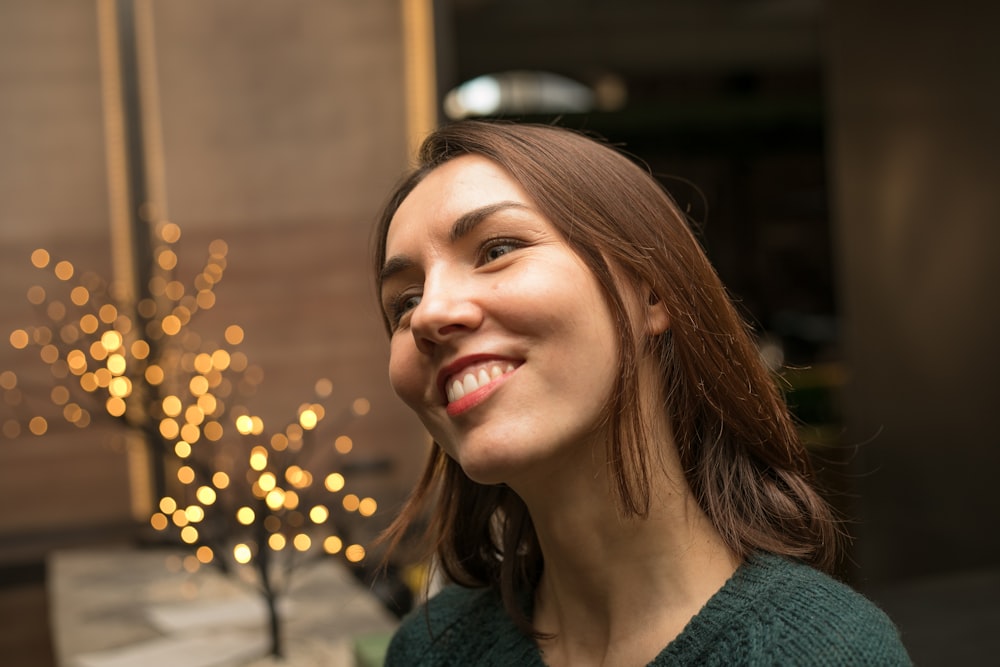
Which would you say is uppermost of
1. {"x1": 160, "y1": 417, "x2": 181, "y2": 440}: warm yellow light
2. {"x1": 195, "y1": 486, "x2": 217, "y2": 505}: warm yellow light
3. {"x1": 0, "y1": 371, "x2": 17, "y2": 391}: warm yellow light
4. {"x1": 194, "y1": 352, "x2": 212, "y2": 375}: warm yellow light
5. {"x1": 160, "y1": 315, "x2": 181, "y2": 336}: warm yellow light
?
{"x1": 195, "y1": 486, "x2": 217, "y2": 505}: warm yellow light

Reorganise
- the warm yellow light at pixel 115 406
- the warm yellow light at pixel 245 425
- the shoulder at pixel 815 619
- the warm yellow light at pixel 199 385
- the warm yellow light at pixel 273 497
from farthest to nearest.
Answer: the warm yellow light at pixel 115 406 < the warm yellow light at pixel 199 385 < the warm yellow light at pixel 273 497 < the warm yellow light at pixel 245 425 < the shoulder at pixel 815 619

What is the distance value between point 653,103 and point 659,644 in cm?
818

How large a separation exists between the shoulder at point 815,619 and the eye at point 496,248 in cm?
31

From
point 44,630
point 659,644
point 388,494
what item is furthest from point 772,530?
point 44,630

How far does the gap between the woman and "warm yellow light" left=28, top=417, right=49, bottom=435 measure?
3.14 m

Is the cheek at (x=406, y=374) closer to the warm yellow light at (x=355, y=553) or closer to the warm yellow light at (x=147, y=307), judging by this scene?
the warm yellow light at (x=355, y=553)

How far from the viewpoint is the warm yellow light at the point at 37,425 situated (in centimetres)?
379

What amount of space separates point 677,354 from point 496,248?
17 cm

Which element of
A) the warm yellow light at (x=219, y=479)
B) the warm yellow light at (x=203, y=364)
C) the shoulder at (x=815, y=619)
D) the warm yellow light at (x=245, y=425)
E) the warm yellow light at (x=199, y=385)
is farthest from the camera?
the warm yellow light at (x=203, y=364)

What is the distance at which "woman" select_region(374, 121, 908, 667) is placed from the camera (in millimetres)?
831

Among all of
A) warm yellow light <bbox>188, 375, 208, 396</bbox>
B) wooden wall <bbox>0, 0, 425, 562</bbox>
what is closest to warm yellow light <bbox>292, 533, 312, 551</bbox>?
warm yellow light <bbox>188, 375, 208, 396</bbox>

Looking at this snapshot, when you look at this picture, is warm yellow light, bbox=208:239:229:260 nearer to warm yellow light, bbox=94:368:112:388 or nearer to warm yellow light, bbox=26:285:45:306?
warm yellow light, bbox=26:285:45:306

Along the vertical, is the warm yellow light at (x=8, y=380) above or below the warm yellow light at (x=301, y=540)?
below

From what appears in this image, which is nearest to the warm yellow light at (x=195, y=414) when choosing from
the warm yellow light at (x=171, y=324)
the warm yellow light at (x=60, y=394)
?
the warm yellow light at (x=171, y=324)
